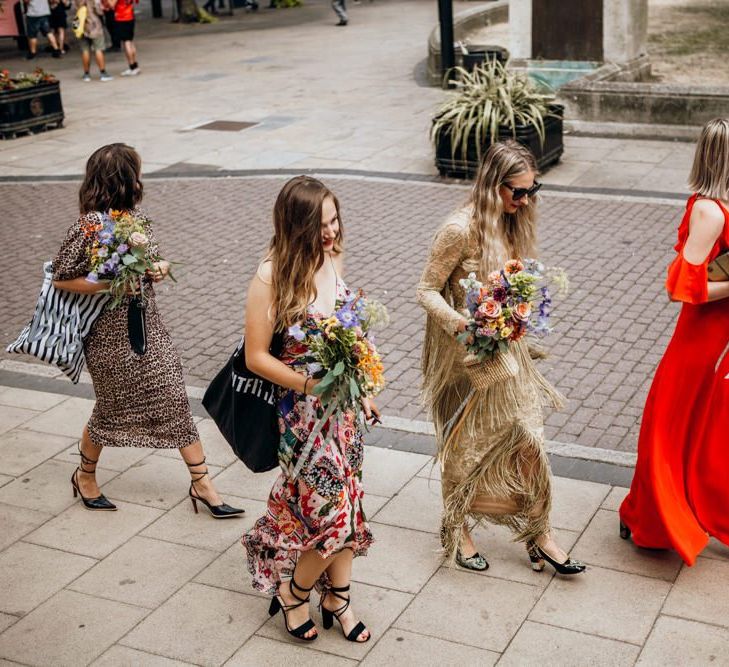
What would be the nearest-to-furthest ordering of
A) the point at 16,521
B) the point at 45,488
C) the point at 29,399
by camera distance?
the point at 16,521 → the point at 45,488 → the point at 29,399

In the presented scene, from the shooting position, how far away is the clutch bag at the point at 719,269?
16.0 feet

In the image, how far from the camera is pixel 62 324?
571 cm

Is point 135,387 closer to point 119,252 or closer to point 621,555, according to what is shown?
point 119,252

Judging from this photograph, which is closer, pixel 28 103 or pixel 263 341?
pixel 263 341

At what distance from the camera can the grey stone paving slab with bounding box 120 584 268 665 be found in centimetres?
470

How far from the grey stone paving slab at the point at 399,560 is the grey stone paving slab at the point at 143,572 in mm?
813

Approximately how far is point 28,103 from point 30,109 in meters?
0.11

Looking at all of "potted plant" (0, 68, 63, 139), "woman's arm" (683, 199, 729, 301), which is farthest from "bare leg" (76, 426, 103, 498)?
"potted plant" (0, 68, 63, 139)

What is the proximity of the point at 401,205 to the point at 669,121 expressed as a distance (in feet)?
14.6

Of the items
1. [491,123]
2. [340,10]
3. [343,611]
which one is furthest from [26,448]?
[340,10]

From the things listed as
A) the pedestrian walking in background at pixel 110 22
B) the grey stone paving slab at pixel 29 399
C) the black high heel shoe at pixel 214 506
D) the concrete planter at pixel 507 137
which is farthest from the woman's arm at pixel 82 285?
the pedestrian walking in background at pixel 110 22

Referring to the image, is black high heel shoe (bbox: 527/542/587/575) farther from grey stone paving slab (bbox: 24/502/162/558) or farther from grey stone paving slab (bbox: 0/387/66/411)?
grey stone paving slab (bbox: 0/387/66/411)

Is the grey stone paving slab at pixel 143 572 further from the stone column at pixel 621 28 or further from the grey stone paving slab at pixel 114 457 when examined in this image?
the stone column at pixel 621 28

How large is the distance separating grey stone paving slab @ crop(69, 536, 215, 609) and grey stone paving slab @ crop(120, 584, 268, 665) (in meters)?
0.11
